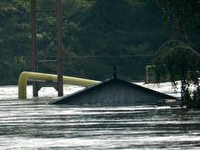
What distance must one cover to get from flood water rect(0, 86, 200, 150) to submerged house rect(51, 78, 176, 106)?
247 cm

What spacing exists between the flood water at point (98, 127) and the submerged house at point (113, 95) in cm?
247

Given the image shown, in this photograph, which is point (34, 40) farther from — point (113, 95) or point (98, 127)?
point (98, 127)

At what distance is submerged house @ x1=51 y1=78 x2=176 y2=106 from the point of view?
57969 mm

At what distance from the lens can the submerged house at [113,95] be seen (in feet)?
190

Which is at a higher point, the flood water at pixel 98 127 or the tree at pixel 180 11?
the tree at pixel 180 11

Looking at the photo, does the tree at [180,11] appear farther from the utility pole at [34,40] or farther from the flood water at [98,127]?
the utility pole at [34,40]

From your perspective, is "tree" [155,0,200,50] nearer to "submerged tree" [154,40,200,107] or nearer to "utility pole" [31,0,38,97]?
"submerged tree" [154,40,200,107]

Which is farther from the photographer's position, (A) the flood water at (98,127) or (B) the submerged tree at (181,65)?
(B) the submerged tree at (181,65)

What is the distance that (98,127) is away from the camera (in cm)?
4072

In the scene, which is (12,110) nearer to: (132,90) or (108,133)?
(132,90)

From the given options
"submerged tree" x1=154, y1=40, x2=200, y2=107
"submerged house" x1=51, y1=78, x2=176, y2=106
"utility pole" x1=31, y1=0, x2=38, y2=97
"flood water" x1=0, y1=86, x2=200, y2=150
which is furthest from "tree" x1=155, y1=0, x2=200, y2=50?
"utility pole" x1=31, y1=0, x2=38, y2=97

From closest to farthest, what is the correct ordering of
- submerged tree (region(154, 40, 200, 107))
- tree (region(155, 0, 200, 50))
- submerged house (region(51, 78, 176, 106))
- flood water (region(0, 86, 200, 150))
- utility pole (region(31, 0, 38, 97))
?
flood water (region(0, 86, 200, 150))
tree (region(155, 0, 200, 50))
submerged tree (region(154, 40, 200, 107))
submerged house (region(51, 78, 176, 106))
utility pole (region(31, 0, 38, 97))

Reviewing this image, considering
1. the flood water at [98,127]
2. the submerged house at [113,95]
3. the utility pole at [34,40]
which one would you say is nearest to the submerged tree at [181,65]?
the flood water at [98,127]

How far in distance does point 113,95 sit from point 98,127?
1806 centimetres
